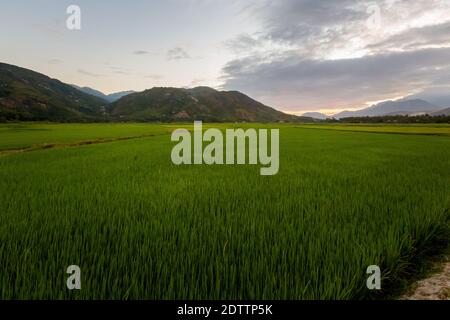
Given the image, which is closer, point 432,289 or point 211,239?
point 432,289

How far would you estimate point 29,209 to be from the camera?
3.96m

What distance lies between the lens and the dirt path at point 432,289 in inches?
91.5

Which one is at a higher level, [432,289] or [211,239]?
[211,239]

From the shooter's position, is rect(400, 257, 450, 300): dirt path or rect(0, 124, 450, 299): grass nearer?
rect(0, 124, 450, 299): grass

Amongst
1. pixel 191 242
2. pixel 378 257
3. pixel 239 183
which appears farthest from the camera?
pixel 239 183

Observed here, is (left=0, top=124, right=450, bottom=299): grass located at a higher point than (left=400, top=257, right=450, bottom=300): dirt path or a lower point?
higher

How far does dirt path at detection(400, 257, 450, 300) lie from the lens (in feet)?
7.63

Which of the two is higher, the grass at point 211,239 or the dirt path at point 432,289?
the grass at point 211,239

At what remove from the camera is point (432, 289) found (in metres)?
2.44

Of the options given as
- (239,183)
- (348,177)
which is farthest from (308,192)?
(348,177)

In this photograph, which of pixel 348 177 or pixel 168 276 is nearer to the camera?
pixel 168 276
